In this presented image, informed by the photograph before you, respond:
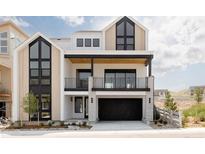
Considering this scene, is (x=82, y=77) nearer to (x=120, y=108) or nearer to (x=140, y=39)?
(x=120, y=108)

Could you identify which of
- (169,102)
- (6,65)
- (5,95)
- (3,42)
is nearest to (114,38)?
(169,102)

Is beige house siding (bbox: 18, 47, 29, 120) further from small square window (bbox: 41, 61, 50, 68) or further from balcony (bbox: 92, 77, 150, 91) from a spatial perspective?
balcony (bbox: 92, 77, 150, 91)

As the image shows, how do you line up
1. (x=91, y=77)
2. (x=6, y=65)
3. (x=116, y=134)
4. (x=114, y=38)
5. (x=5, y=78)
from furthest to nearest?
(x=5, y=78), (x=6, y=65), (x=114, y=38), (x=91, y=77), (x=116, y=134)

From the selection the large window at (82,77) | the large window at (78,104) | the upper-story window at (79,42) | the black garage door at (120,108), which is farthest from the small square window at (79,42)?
the black garage door at (120,108)

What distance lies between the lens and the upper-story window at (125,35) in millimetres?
19859

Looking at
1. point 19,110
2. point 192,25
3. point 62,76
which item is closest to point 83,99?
A: point 62,76

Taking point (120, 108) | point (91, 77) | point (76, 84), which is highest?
point (91, 77)

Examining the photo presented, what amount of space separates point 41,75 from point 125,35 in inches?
260

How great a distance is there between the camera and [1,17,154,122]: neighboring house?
18188 millimetres

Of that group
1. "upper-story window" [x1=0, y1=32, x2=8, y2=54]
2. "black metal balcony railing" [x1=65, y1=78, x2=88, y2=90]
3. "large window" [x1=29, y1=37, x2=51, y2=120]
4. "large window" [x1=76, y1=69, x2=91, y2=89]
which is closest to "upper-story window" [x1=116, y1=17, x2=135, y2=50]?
"large window" [x1=76, y1=69, x2=91, y2=89]

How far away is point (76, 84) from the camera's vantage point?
19203mm
